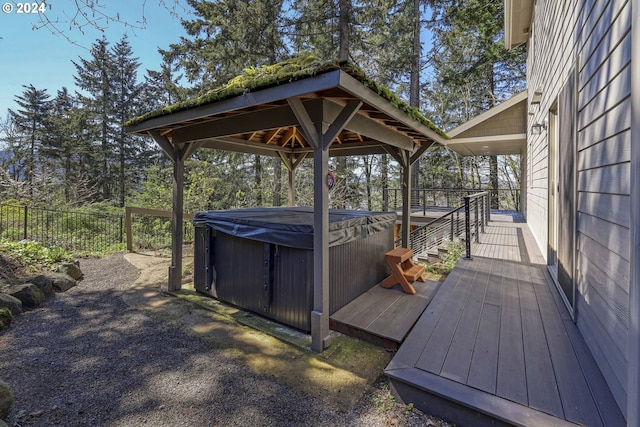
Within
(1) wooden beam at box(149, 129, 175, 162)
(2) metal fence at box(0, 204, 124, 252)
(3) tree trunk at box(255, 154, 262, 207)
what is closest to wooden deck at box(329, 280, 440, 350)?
(1) wooden beam at box(149, 129, 175, 162)

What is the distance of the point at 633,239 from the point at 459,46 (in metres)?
16.3

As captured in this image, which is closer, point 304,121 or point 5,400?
point 5,400

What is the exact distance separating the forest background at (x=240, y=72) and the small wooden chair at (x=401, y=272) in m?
3.65

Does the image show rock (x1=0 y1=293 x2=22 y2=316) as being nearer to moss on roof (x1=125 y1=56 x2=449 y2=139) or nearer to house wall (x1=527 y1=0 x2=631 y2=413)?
moss on roof (x1=125 y1=56 x2=449 y2=139)

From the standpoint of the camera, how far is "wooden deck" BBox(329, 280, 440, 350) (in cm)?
299

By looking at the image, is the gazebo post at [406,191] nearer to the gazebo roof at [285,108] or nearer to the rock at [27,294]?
the gazebo roof at [285,108]

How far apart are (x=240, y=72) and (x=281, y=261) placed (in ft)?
31.1

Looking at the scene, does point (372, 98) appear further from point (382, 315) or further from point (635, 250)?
point (382, 315)

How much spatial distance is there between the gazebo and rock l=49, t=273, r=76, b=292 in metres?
1.54

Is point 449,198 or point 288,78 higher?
point 288,78

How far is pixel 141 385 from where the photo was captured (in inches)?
93.7

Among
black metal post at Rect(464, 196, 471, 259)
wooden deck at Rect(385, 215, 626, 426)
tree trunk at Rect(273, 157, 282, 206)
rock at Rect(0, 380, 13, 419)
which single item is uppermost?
tree trunk at Rect(273, 157, 282, 206)

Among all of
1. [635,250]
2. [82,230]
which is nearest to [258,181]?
[82,230]

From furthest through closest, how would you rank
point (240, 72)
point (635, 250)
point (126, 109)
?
point (126, 109)
point (240, 72)
point (635, 250)
